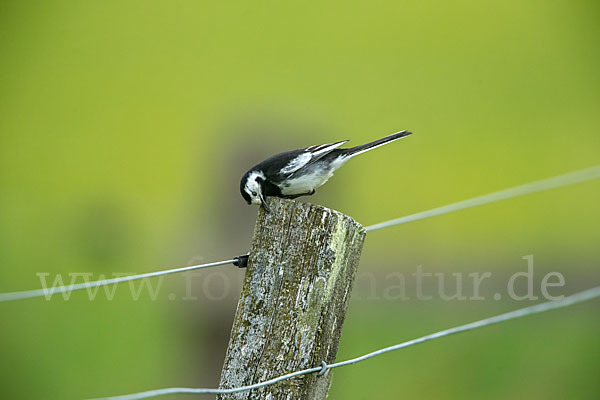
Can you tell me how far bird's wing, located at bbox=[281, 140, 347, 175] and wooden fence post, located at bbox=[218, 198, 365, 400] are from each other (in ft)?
6.77

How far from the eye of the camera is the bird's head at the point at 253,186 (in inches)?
182

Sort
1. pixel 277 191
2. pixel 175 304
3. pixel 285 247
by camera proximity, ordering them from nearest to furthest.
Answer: pixel 285 247, pixel 277 191, pixel 175 304

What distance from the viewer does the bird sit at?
4664mm

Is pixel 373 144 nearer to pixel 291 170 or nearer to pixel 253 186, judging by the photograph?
pixel 291 170

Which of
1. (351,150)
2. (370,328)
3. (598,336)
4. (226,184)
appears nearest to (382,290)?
(370,328)

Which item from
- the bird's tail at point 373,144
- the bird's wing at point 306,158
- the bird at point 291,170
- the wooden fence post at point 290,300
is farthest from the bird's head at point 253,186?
the wooden fence post at point 290,300

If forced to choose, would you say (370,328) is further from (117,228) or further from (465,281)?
(117,228)

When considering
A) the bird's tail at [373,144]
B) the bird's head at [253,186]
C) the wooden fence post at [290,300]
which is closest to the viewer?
the wooden fence post at [290,300]

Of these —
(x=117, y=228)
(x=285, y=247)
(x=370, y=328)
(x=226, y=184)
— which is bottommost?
(x=370, y=328)

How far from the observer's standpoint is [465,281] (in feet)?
32.2

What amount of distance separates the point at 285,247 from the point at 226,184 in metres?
4.66

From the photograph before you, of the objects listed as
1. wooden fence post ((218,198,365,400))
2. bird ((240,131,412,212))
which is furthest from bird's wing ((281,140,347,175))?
wooden fence post ((218,198,365,400))

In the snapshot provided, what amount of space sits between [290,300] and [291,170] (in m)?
2.24

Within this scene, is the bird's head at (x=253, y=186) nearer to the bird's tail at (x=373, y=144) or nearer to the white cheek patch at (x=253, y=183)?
the white cheek patch at (x=253, y=183)
